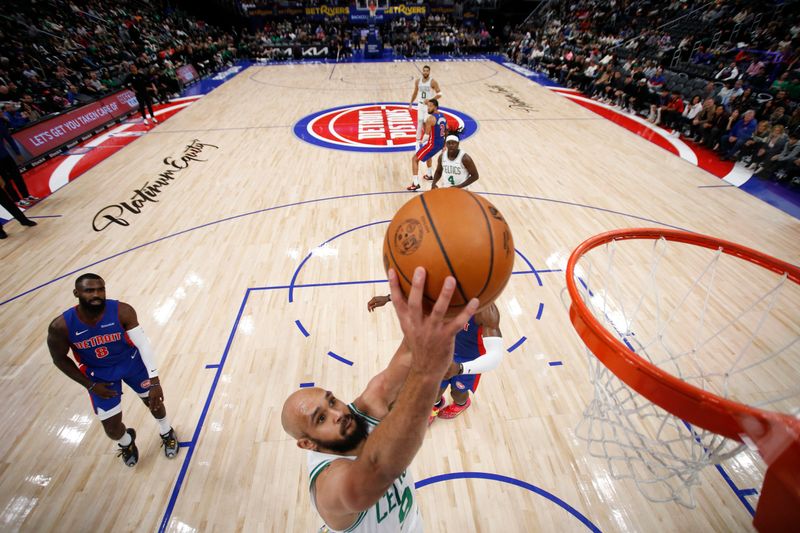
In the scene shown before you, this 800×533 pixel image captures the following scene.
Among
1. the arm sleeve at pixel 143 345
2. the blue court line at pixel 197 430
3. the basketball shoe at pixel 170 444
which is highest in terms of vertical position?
the arm sleeve at pixel 143 345

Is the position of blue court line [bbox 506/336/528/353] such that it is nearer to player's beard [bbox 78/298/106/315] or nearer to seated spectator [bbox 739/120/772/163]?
player's beard [bbox 78/298/106/315]

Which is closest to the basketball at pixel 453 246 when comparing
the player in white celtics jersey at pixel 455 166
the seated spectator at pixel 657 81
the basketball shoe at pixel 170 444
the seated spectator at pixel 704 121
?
the basketball shoe at pixel 170 444

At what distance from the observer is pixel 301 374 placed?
3.84 m

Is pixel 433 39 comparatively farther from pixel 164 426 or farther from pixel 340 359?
pixel 164 426

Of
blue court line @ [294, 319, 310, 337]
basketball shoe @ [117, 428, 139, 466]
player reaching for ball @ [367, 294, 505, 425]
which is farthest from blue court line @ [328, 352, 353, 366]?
basketball shoe @ [117, 428, 139, 466]

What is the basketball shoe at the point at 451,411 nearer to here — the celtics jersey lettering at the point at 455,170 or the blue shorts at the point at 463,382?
the blue shorts at the point at 463,382

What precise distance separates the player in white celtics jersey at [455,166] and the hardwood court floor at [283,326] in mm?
1232

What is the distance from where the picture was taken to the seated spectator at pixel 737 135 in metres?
8.45

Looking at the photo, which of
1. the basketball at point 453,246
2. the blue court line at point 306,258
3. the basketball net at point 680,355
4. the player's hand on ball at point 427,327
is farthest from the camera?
the blue court line at point 306,258

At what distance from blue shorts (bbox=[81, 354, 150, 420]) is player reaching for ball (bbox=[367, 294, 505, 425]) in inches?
73.5

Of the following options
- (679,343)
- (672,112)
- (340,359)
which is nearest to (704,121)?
(672,112)

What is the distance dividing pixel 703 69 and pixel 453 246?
15.4 m

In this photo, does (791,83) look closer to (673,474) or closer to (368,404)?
(673,474)

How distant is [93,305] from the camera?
2.63m
